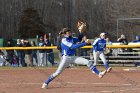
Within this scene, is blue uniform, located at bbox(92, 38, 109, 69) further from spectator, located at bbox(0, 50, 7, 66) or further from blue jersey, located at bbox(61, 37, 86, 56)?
spectator, located at bbox(0, 50, 7, 66)

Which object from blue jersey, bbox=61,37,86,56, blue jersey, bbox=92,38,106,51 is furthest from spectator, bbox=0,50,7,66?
blue jersey, bbox=61,37,86,56

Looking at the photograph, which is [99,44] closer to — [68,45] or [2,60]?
[68,45]

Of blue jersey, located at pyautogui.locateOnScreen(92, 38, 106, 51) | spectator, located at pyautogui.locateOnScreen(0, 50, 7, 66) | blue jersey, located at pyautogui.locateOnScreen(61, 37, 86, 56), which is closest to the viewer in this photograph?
blue jersey, located at pyautogui.locateOnScreen(61, 37, 86, 56)

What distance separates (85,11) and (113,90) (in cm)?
4819

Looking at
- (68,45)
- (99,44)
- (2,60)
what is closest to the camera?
(68,45)

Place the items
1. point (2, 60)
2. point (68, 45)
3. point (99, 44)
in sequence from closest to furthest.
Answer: point (68, 45)
point (99, 44)
point (2, 60)

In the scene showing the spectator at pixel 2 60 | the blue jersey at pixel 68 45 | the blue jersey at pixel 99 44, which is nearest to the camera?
the blue jersey at pixel 68 45

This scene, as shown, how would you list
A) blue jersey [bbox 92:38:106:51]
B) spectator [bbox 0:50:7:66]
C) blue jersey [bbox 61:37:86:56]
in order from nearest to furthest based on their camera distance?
blue jersey [bbox 61:37:86:56]
blue jersey [bbox 92:38:106:51]
spectator [bbox 0:50:7:66]

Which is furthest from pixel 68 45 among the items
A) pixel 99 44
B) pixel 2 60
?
pixel 2 60

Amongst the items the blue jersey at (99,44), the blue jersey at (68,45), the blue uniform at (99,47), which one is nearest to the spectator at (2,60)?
the blue uniform at (99,47)

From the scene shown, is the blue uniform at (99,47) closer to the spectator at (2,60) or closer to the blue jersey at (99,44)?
the blue jersey at (99,44)

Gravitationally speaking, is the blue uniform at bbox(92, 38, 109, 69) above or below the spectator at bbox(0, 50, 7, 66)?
above

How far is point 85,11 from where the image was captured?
6253 cm

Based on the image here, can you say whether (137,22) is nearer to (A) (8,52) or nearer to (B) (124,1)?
(B) (124,1)
